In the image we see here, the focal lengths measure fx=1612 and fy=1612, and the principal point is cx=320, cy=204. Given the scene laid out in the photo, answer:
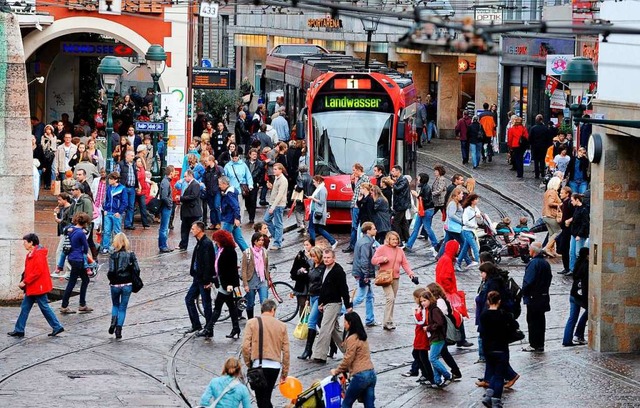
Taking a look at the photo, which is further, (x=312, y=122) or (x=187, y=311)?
(x=312, y=122)

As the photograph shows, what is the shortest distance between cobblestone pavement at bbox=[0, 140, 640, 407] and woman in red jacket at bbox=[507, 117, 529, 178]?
1430 centimetres

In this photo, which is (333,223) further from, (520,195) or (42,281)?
(42,281)

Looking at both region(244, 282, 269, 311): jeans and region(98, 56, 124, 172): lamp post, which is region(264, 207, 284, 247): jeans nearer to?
region(98, 56, 124, 172): lamp post

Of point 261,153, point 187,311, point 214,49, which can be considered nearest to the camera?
point 187,311

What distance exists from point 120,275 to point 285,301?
339 cm

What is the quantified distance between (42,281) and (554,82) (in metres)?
23.0

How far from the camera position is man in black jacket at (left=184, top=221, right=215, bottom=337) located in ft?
68.8

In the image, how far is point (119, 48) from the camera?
44.6 metres

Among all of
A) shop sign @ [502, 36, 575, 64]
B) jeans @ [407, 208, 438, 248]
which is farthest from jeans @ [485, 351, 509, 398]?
shop sign @ [502, 36, 575, 64]

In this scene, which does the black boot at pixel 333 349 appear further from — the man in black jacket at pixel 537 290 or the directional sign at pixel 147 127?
the directional sign at pixel 147 127

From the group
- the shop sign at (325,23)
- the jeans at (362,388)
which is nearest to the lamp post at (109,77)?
the jeans at (362,388)

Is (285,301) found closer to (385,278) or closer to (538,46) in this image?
(385,278)

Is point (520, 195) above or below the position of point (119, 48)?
below

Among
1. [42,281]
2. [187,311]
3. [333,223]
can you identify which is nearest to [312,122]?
[333,223]
